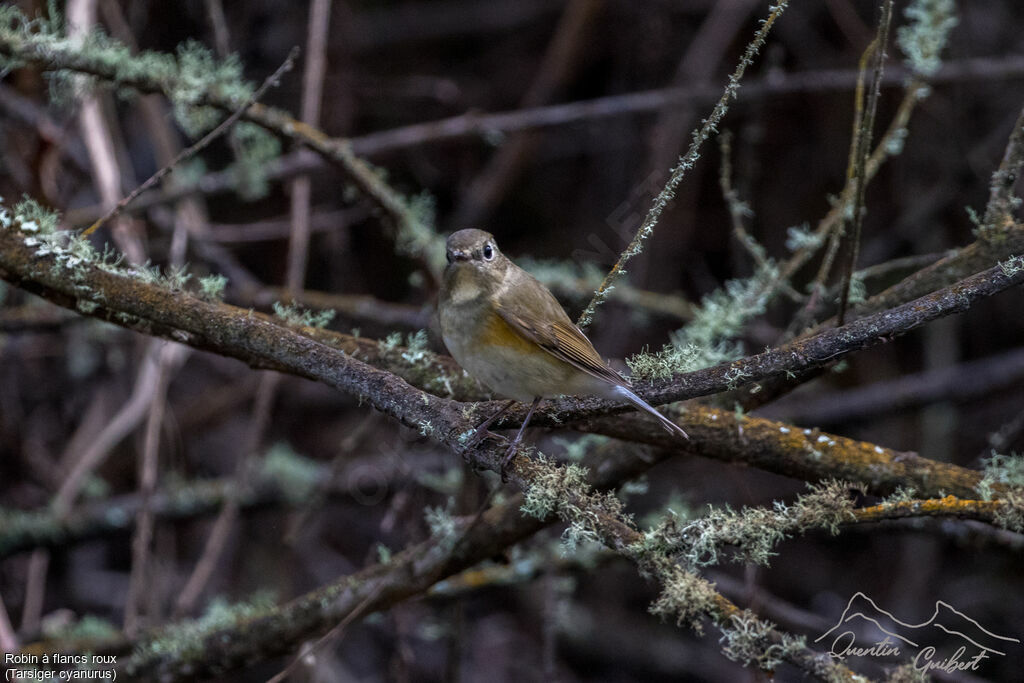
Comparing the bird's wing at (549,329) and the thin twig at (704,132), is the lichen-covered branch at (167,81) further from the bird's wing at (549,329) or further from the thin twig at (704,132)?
the thin twig at (704,132)

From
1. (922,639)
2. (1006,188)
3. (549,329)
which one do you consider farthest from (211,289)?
(922,639)

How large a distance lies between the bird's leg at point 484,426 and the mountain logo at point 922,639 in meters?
1.01

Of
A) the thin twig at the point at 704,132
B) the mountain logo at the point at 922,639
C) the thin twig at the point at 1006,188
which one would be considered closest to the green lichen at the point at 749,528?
the mountain logo at the point at 922,639

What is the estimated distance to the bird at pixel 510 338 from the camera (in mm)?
2230

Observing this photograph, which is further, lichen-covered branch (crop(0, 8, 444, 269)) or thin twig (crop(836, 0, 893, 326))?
lichen-covered branch (crop(0, 8, 444, 269))

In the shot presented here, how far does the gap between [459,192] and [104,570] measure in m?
3.26

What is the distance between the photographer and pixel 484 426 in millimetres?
2000

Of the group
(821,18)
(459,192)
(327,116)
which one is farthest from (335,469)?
(821,18)

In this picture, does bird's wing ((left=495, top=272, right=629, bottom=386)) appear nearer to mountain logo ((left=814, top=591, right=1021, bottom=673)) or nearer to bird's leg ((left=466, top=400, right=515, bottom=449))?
bird's leg ((left=466, top=400, right=515, bottom=449))

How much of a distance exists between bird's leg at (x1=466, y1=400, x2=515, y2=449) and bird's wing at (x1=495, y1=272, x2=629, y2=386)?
0.21 m

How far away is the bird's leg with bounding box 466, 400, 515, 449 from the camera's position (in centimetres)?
193

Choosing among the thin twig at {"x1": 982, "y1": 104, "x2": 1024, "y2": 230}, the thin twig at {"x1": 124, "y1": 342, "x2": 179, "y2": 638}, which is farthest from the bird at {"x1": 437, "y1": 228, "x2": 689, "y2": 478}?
the thin twig at {"x1": 124, "y1": 342, "x2": 179, "y2": 638}

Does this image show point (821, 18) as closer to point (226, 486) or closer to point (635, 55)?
point (635, 55)

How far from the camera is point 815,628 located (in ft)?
10.0
